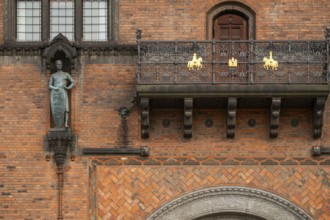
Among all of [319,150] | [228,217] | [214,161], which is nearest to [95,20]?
[214,161]

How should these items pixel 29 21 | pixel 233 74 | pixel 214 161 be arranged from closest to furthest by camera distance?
pixel 233 74, pixel 214 161, pixel 29 21

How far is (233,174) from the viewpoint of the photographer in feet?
81.8

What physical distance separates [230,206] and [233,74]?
8.93 feet

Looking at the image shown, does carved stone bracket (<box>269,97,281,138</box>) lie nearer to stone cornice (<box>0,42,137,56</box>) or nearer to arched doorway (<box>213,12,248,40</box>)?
arched doorway (<box>213,12,248,40</box>)

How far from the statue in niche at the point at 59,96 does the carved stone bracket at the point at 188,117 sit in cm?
246

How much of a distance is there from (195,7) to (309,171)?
4246mm

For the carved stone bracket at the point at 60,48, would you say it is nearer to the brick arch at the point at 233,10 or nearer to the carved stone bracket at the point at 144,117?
the carved stone bracket at the point at 144,117

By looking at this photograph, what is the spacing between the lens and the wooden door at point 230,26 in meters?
25.8

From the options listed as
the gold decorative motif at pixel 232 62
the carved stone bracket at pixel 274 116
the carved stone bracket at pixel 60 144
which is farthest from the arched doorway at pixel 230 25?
the carved stone bracket at pixel 60 144

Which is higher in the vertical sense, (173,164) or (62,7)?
(62,7)

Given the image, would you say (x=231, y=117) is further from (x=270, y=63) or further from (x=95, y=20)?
(x=95, y=20)

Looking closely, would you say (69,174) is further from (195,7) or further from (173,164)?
(195,7)

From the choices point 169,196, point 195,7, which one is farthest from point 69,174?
point 195,7

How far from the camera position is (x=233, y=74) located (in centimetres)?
2456
